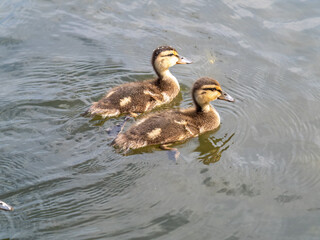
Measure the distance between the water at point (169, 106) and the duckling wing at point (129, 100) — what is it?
16 cm

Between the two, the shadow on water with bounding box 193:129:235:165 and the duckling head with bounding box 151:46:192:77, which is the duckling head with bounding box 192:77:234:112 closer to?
the shadow on water with bounding box 193:129:235:165

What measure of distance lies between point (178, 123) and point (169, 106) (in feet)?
2.67

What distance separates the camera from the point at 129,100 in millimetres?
5551

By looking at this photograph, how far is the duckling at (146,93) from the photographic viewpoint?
5.46 m

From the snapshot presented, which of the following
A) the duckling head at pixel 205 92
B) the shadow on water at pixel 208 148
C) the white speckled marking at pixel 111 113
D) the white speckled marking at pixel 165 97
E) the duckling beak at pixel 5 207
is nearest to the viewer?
the duckling beak at pixel 5 207

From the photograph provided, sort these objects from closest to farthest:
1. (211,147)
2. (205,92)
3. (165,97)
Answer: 1. (211,147)
2. (205,92)
3. (165,97)

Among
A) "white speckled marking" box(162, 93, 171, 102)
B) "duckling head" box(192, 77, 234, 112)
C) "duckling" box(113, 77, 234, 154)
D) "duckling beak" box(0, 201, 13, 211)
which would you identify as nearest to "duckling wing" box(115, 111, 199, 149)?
"duckling" box(113, 77, 234, 154)

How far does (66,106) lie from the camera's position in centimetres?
561

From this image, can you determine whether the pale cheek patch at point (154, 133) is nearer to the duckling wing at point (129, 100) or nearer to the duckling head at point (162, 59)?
the duckling wing at point (129, 100)

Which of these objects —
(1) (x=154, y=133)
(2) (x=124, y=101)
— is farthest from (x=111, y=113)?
(1) (x=154, y=133)

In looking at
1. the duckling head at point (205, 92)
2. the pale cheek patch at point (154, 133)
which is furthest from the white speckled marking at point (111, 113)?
the duckling head at point (205, 92)

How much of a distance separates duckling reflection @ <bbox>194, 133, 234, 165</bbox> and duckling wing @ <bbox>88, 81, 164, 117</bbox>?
0.80m

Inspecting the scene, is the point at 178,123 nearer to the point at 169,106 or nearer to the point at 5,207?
the point at 169,106

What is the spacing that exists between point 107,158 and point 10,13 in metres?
3.87
